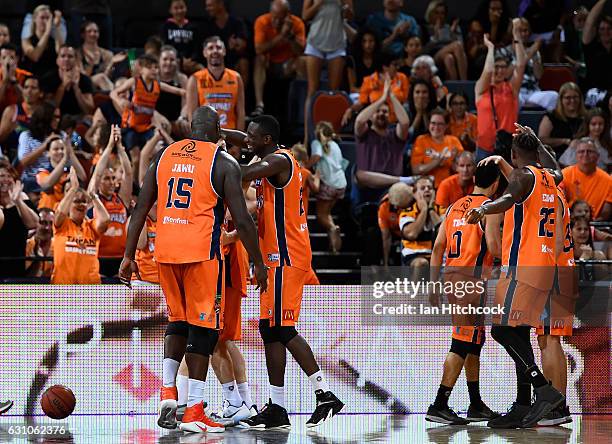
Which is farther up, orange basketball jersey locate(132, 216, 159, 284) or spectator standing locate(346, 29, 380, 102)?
spectator standing locate(346, 29, 380, 102)

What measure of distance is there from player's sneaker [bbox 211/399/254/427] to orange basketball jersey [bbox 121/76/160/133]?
243 inches

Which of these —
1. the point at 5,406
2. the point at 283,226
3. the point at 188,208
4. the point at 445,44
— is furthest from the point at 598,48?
the point at 5,406

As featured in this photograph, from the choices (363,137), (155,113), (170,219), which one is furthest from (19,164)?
(170,219)

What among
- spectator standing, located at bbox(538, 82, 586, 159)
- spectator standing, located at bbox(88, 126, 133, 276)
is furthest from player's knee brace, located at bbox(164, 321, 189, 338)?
spectator standing, located at bbox(538, 82, 586, 159)

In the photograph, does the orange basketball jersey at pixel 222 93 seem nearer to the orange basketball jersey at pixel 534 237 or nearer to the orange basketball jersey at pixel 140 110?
the orange basketball jersey at pixel 140 110

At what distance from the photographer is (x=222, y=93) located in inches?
604

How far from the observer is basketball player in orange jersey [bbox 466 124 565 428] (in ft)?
32.5

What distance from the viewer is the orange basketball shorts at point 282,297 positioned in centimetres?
980

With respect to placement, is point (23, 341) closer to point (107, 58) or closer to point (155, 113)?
point (155, 113)

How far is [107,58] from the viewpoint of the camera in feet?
58.1

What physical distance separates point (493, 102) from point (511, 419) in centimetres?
643

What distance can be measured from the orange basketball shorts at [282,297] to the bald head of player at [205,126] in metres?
1.22

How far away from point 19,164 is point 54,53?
118 inches

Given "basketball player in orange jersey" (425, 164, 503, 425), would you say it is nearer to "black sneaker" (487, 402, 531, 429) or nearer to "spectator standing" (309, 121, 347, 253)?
"black sneaker" (487, 402, 531, 429)
